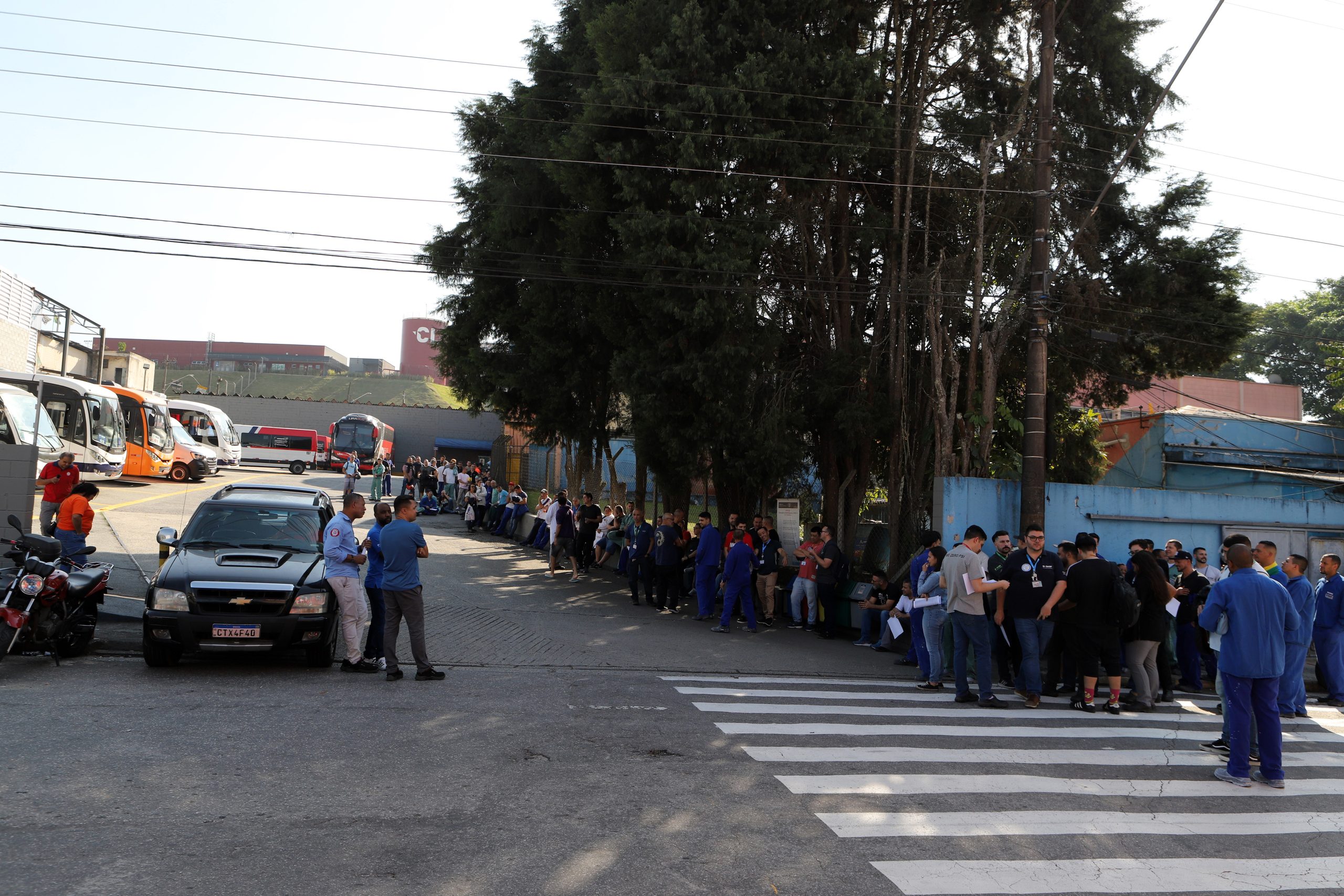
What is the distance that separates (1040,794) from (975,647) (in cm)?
348

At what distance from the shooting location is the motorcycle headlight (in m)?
9.39

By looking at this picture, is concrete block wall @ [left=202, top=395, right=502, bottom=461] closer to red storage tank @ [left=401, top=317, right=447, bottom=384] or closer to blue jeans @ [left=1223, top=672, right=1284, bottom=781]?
red storage tank @ [left=401, top=317, right=447, bottom=384]

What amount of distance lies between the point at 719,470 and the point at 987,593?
8.57 m

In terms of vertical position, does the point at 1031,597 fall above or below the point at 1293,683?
above

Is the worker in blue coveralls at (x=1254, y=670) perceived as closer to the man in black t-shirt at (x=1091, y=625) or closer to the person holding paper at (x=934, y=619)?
the man in black t-shirt at (x=1091, y=625)

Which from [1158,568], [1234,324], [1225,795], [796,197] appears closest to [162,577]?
[1225,795]

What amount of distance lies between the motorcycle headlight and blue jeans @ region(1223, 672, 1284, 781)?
9.11m

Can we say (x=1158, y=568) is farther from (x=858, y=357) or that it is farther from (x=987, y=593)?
(x=858, y=357)

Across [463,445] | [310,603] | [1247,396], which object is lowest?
[310,603]

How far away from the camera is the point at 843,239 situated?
20.8 meters

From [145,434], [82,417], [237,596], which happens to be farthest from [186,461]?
[237,596]

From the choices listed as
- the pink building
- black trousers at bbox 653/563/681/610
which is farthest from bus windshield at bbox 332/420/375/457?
black trousers at bbox 653/563/681/610

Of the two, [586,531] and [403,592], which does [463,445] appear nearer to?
[586,531]

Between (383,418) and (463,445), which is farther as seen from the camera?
(383,418)
